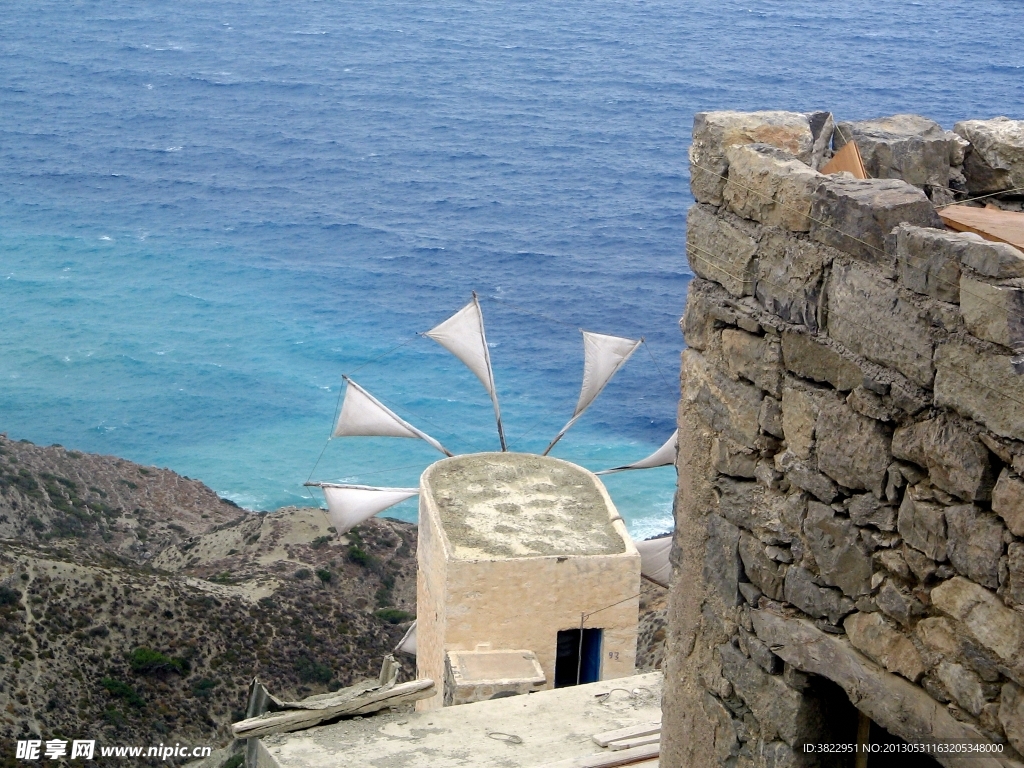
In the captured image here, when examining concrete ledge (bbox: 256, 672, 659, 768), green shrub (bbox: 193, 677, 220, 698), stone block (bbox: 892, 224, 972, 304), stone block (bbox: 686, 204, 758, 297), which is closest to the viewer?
stone block (bbox: 892, 224, 972, 304)

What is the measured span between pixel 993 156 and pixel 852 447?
1.61 m

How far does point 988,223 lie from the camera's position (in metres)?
4.34

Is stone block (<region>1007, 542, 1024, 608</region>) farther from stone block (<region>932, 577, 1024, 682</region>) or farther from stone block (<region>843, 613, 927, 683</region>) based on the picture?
stone block (<region>843, 613, 927, 683</region>)

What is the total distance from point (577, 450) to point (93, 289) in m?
33.1

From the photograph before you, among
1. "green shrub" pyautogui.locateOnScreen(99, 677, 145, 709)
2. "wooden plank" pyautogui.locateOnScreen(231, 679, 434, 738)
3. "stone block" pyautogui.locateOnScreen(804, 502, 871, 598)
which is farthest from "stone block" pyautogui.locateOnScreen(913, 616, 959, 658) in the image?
"green shrub" pyautogui.locateOnScreen(99, 677, 145, 709)

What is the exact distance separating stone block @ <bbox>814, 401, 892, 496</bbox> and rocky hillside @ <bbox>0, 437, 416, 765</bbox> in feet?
75.0

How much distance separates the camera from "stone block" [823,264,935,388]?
158 inches

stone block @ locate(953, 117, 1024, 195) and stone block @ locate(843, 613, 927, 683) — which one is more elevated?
stone block @ locate(953, 117, 1024, 195)

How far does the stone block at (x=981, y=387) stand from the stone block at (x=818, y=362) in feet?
1.36

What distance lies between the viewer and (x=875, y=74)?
9031 cm

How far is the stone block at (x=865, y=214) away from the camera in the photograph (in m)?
4.22

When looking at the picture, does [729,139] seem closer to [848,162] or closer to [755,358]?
[848,162]

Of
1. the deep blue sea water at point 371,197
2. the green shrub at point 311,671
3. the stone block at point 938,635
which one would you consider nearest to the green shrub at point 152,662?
the green shrub at point 311,671

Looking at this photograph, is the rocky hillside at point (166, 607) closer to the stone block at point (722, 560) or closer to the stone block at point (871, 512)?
the stone block at point (722, 560)
